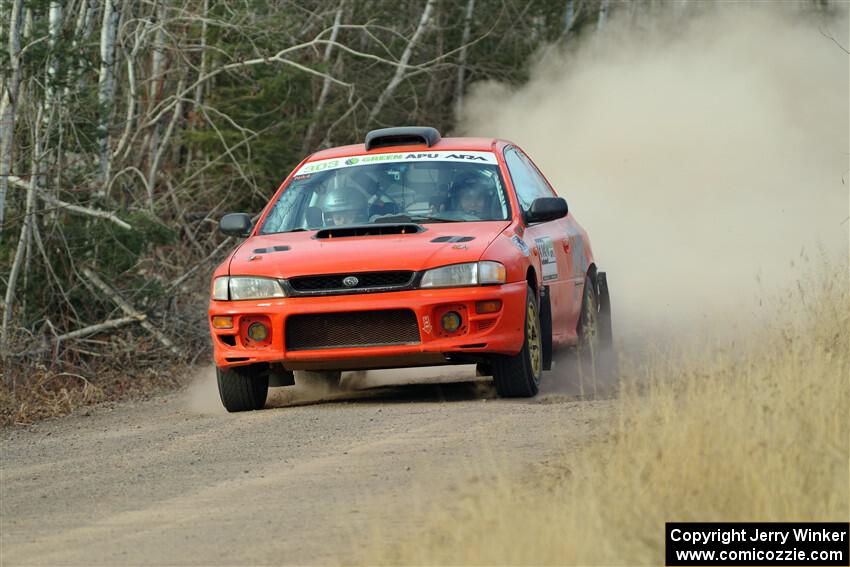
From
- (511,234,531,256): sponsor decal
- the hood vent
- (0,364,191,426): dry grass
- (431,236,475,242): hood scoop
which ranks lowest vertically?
(0,364,191,426): dry grass

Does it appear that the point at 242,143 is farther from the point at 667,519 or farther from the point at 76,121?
the point at 667,519

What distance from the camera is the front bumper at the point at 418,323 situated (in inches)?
380

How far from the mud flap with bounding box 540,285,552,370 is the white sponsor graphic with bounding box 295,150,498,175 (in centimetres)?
110

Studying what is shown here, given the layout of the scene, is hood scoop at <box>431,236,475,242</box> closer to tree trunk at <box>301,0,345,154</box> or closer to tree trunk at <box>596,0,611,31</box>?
tree trunk at <box>301,0,345,154</box>

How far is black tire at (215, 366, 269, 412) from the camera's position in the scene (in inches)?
405

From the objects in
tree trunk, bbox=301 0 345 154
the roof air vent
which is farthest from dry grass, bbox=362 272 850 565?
tree trunk, bbox=301 0 345 154

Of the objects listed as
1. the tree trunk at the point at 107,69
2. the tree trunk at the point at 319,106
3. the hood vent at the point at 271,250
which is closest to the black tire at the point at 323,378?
the hood vent at the point at 271,250

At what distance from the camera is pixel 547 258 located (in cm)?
1087

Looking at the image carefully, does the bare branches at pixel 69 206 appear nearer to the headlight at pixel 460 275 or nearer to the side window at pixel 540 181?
the side window at pixel 540 181

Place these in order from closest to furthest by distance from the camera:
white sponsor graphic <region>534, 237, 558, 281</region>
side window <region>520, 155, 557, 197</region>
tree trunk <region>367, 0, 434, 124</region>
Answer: white sponsor graphic <region>534, 237, 558, 281</region> < side window <region>520, 155, 557, 197</region> < tree trunk <region>367, 0, 434, 124</region>

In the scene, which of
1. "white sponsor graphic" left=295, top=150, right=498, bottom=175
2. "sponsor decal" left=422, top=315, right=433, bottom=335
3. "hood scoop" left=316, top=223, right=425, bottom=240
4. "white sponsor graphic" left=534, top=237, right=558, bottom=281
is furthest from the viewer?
"white sponsor graphic" left=295, top=150, right=498, bottom=175

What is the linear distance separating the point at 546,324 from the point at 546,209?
0.73m

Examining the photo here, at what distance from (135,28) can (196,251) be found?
109 inches

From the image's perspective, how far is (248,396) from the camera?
1041cm
